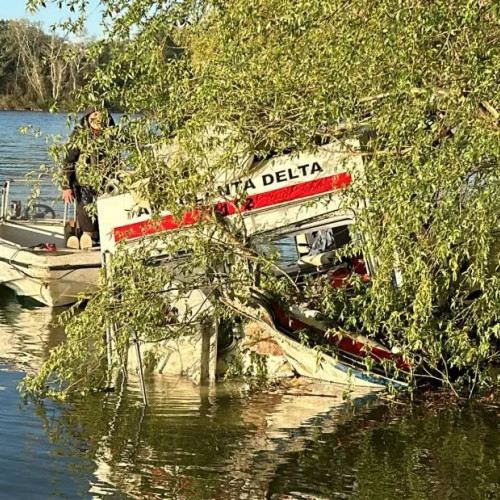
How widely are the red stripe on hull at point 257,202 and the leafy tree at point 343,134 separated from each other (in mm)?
167

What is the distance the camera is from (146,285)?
30.6 feet

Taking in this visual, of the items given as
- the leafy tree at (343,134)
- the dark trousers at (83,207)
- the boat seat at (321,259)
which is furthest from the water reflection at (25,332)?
the boat seat at (321,259)

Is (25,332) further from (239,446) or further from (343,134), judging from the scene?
(343,134)

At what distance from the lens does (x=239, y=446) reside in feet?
27.9

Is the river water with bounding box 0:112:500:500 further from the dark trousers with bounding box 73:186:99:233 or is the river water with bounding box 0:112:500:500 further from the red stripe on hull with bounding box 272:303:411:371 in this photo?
the dark trousers with bounding box 73:186:99:233

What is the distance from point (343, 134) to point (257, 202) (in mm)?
1154

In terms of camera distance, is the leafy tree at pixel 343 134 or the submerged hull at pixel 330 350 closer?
the leafy tree at pixel 343 134

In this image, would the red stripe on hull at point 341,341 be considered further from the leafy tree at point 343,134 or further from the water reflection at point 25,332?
the water reflection at point 25,332

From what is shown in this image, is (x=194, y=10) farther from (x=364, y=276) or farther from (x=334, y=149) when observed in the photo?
(x=364, y=276)

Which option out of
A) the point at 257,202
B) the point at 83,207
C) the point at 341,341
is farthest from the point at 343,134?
the point at 83,207

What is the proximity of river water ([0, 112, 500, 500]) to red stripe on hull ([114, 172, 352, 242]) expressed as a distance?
62.6 inches

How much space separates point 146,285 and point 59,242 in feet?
27.3

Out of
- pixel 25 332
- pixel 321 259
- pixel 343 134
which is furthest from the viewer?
pixel 25 332

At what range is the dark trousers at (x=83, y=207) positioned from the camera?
572 inches
